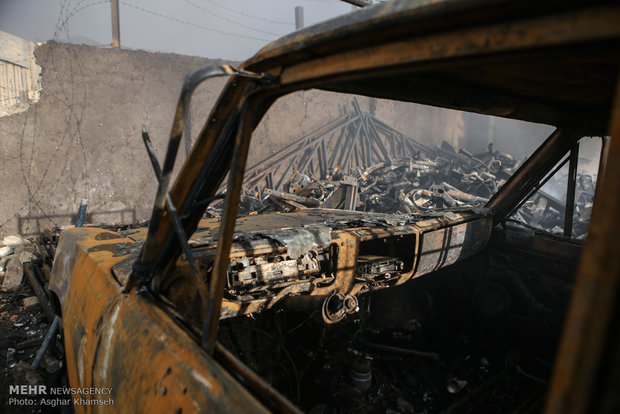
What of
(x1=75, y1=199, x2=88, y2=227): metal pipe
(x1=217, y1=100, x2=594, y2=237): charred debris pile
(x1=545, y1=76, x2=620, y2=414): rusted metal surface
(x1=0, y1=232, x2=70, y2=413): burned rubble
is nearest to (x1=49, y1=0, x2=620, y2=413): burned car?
(x1=545, y1=76, x2=620, y2=414): rusted metal surface

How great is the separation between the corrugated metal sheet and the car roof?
29.4 feet

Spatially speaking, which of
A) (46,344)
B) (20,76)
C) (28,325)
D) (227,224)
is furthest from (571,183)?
(20,76)

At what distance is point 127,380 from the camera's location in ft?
4.05

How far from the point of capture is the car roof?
542 millimetres

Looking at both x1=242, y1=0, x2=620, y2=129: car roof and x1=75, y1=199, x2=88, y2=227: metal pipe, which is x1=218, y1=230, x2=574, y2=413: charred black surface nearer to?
x1=242, y1=0, x2=620, y2=129: car roof

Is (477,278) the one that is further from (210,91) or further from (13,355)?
(210,91)

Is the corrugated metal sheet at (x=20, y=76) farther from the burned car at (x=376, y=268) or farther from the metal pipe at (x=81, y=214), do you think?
the burned car at (x=376, y=268)

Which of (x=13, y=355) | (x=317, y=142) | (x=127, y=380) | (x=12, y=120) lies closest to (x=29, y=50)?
(x=12, y=120)

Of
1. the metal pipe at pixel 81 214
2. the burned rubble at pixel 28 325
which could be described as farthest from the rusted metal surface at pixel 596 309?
the metal pipe at pixel 81 214

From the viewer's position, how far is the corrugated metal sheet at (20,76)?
7.29 m

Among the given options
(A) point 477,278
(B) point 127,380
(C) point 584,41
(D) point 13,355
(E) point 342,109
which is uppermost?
(E) point 342,109

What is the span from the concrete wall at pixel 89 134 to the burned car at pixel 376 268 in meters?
6.85

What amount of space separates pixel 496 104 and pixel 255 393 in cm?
171

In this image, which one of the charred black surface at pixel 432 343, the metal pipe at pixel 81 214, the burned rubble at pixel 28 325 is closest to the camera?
the charred black surface at pixel 432 343
